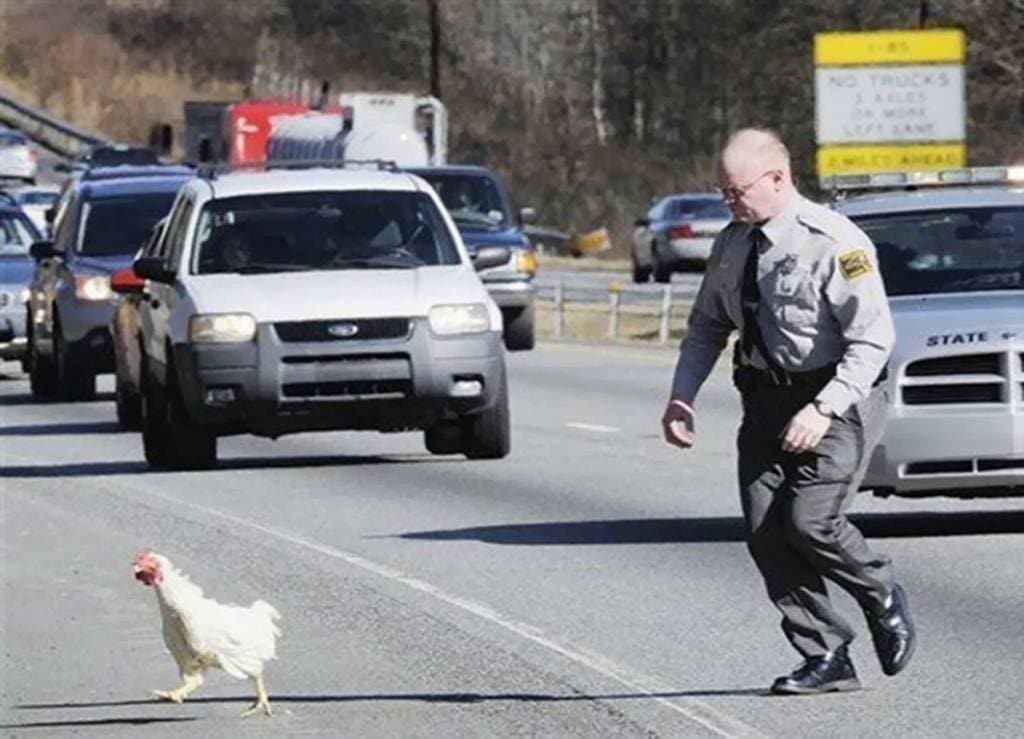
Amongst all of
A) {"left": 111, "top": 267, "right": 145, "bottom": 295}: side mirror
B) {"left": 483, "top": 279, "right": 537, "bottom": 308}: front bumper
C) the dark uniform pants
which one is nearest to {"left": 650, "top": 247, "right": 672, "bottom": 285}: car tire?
{"left": 483, "top": 279, "right": 537, "bottom": 308}: front bumper

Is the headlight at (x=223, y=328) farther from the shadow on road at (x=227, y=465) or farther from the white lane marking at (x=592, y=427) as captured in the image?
the white lane marking at (x=592, y=427)

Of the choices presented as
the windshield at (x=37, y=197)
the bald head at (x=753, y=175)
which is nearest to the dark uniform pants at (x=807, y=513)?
the bald head at (x=753, y=175)

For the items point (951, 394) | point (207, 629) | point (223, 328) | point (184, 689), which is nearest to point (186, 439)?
point (223, 328)

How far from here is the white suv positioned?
19750 mm

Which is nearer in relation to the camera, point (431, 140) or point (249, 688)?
point (249, 688)

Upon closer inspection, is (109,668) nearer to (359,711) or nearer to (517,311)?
(359,711)

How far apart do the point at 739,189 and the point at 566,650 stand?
2425 mm

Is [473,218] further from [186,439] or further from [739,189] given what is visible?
[739,189]

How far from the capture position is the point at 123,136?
317 feet

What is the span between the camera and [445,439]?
71.1ft

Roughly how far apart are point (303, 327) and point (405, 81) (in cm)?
8116

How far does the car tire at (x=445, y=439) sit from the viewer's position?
21.6 metres

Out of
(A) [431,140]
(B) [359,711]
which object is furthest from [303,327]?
(A) [431,140]

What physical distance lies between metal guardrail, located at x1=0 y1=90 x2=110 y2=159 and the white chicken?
81.2 m
